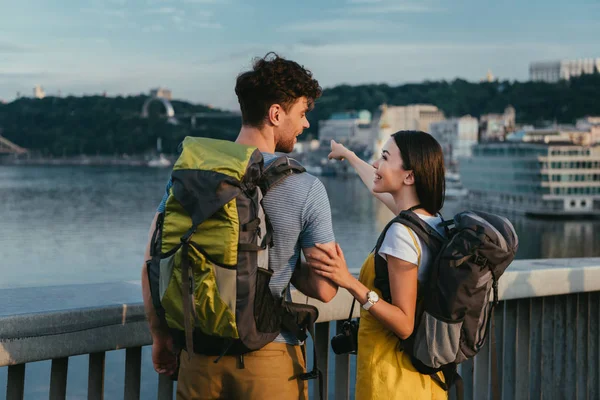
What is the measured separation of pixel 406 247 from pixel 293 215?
0.79 ft

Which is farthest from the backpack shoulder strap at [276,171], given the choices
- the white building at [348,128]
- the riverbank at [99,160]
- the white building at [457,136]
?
the white building at [348,128]

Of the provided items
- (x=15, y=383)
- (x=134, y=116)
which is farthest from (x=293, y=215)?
(x=134, y=116)

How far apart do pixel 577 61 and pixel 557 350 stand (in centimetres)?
12762

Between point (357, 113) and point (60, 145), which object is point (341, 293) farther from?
point (357, 113)

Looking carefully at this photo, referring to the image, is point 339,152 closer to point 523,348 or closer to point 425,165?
point 425,165

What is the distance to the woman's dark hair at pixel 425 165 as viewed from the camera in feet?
5.72

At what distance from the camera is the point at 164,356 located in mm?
1684

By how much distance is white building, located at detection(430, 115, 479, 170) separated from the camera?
97375 millimetres

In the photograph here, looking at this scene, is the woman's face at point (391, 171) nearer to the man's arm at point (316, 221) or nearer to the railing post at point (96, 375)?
the man's arm at point (316, 221)

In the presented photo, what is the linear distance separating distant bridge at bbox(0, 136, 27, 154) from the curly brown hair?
11295 cm

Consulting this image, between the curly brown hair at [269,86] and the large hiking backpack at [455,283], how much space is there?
12.7 inches

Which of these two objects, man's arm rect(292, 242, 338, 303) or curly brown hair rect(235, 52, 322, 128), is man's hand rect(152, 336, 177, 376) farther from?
curly brown hair rect(235, 52, 322, 128)

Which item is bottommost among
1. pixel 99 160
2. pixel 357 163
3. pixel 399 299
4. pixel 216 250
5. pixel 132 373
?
pixel 99 160

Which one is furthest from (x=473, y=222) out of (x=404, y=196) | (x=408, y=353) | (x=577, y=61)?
(x=577, y=61)
